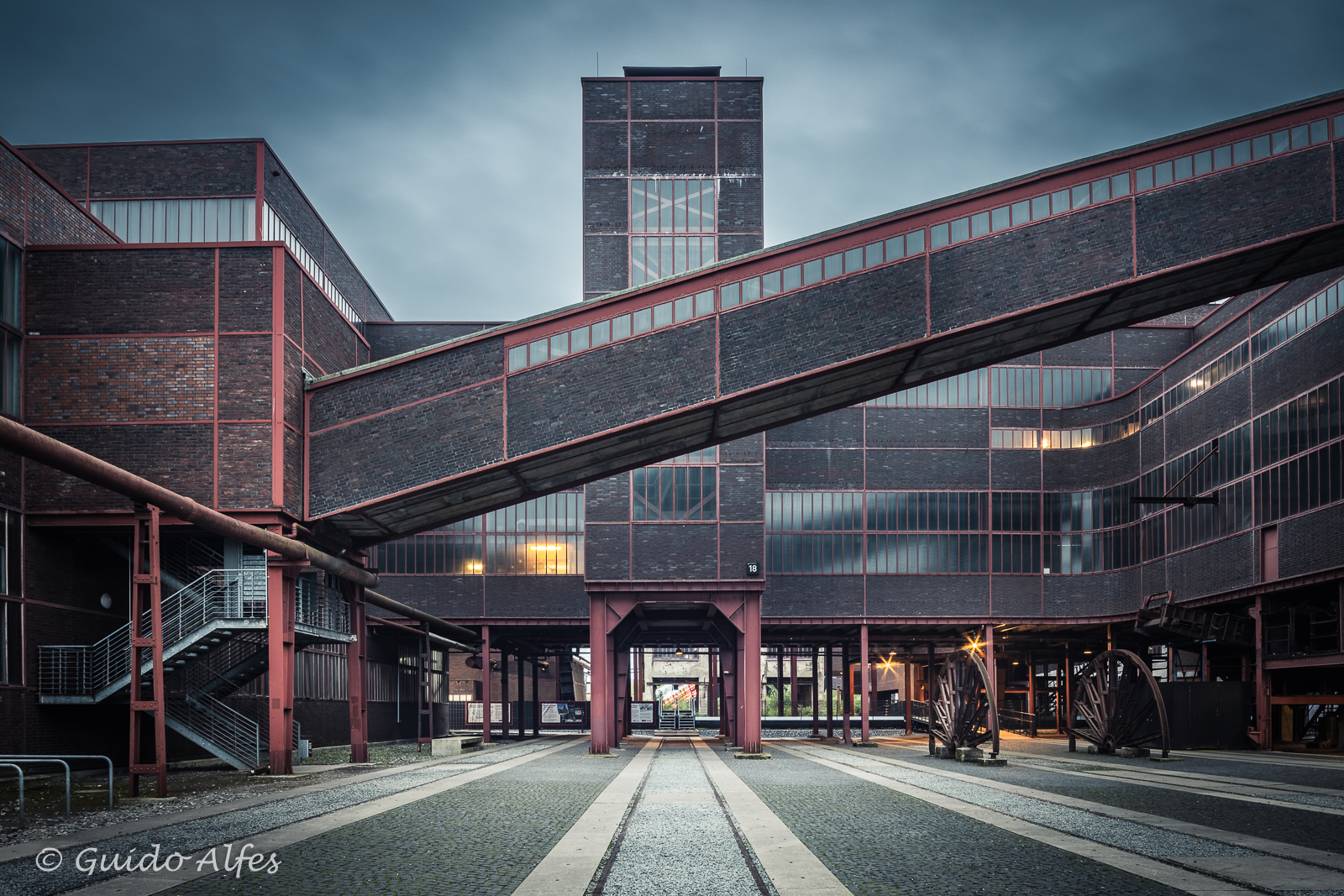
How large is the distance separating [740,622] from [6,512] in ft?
65.1

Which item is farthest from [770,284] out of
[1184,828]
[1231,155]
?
[1184,828]

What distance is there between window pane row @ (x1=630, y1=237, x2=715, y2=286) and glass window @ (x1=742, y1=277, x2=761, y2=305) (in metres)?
15.4

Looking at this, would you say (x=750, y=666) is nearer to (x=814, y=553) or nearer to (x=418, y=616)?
(x=814, y=553)

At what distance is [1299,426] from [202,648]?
2905cm

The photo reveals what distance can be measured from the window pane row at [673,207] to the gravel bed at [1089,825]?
911 inches

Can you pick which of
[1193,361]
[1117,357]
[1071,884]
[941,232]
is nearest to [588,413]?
[941,232]

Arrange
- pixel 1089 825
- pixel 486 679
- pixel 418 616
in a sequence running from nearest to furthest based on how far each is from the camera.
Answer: pixel 1089 825, pixel 418 616, pixel 486 679

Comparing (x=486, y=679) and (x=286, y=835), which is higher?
(x=286, y=835)

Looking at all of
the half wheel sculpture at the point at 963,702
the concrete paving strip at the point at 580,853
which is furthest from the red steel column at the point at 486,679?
the concrete paving strip at the point at 580,853

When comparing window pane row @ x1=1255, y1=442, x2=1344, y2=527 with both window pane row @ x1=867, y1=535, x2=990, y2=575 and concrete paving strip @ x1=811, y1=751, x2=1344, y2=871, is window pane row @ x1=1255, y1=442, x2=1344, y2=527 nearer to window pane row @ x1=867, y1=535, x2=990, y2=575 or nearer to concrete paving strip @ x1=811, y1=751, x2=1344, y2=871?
window pane row @ x1=867, y1=535, x2=990, y2=575

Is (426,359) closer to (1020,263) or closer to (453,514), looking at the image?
(453,514)

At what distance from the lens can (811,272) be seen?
22.5 m

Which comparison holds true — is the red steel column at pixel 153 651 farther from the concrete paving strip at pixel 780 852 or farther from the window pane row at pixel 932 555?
the window pane row at pixel 932 555

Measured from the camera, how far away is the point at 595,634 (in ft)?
110
